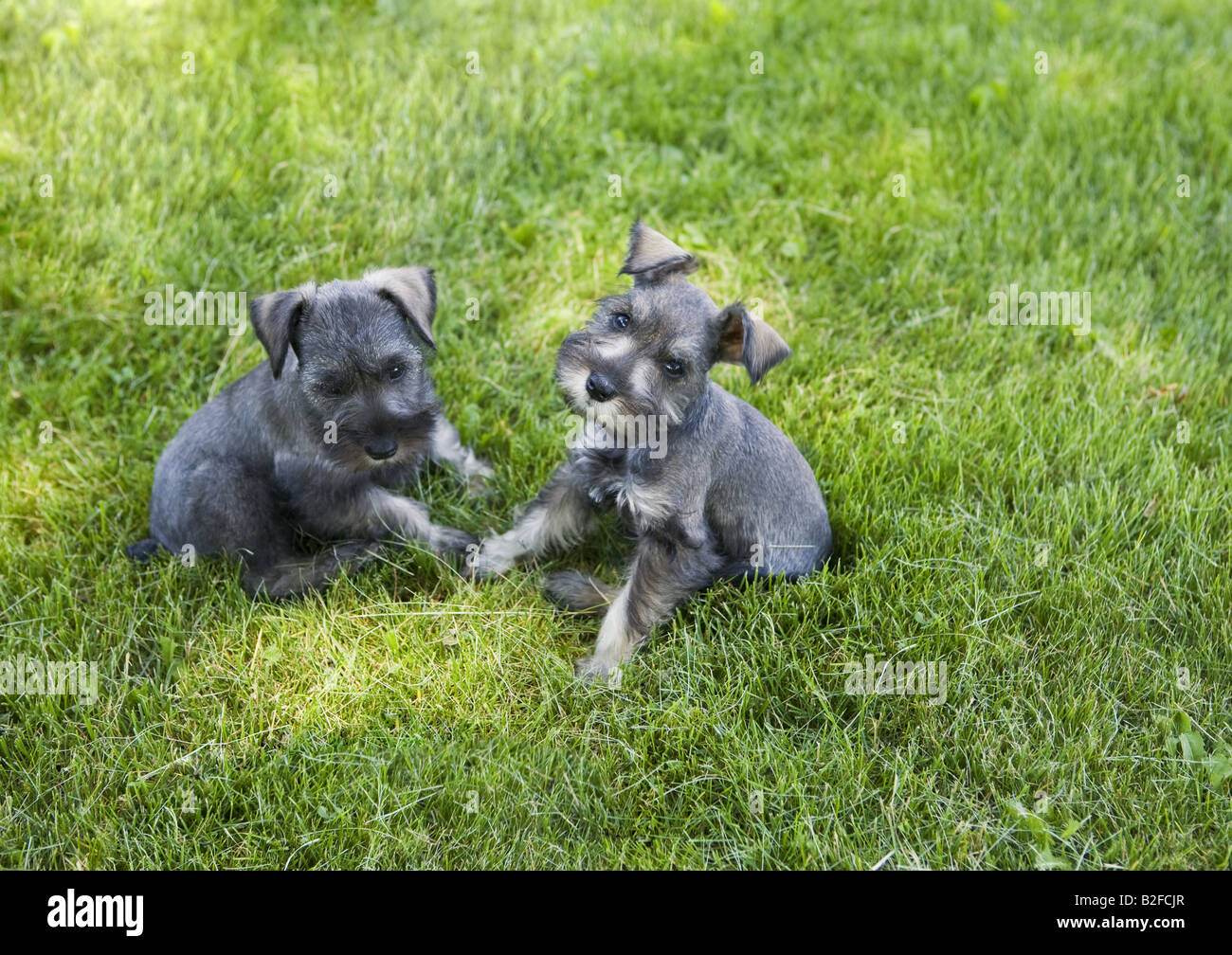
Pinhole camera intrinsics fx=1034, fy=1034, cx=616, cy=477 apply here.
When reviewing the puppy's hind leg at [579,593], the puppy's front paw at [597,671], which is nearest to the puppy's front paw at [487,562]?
the puppy's hind leg at [579,593]

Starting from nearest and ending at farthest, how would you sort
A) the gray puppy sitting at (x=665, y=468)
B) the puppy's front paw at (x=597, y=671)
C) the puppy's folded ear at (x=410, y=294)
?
the gray puppy sitting at (x=665, y=468), the puppy's front paw at (x=597, y=671), the puppy's folded ear at (x=410, y=294)

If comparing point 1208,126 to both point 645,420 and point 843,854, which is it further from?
point 843,854

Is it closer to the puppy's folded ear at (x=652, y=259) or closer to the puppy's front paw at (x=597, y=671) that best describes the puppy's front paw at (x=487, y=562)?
the puppy's front paw at (x=597, y=671)

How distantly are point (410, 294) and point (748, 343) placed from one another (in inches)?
56.3

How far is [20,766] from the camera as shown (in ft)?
12.6

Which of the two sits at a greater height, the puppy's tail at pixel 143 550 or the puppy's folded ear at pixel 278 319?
the puppy's folded ear at pixel 278 319

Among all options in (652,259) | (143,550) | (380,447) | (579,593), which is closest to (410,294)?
(380,447)

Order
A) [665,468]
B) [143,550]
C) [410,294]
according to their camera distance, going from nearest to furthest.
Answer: [665,468], [410,294], [143,550]

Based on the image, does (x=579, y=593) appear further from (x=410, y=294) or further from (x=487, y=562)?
(x=410, y=294)

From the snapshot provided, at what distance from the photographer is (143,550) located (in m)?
4.51

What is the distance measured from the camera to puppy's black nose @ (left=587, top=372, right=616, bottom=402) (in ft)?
12.1

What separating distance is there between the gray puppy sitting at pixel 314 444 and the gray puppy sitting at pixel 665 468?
0.60 metres

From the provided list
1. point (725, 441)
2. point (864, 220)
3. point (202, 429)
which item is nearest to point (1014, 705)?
point (725, 441)

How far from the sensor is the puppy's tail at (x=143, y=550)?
4484 millimetres
